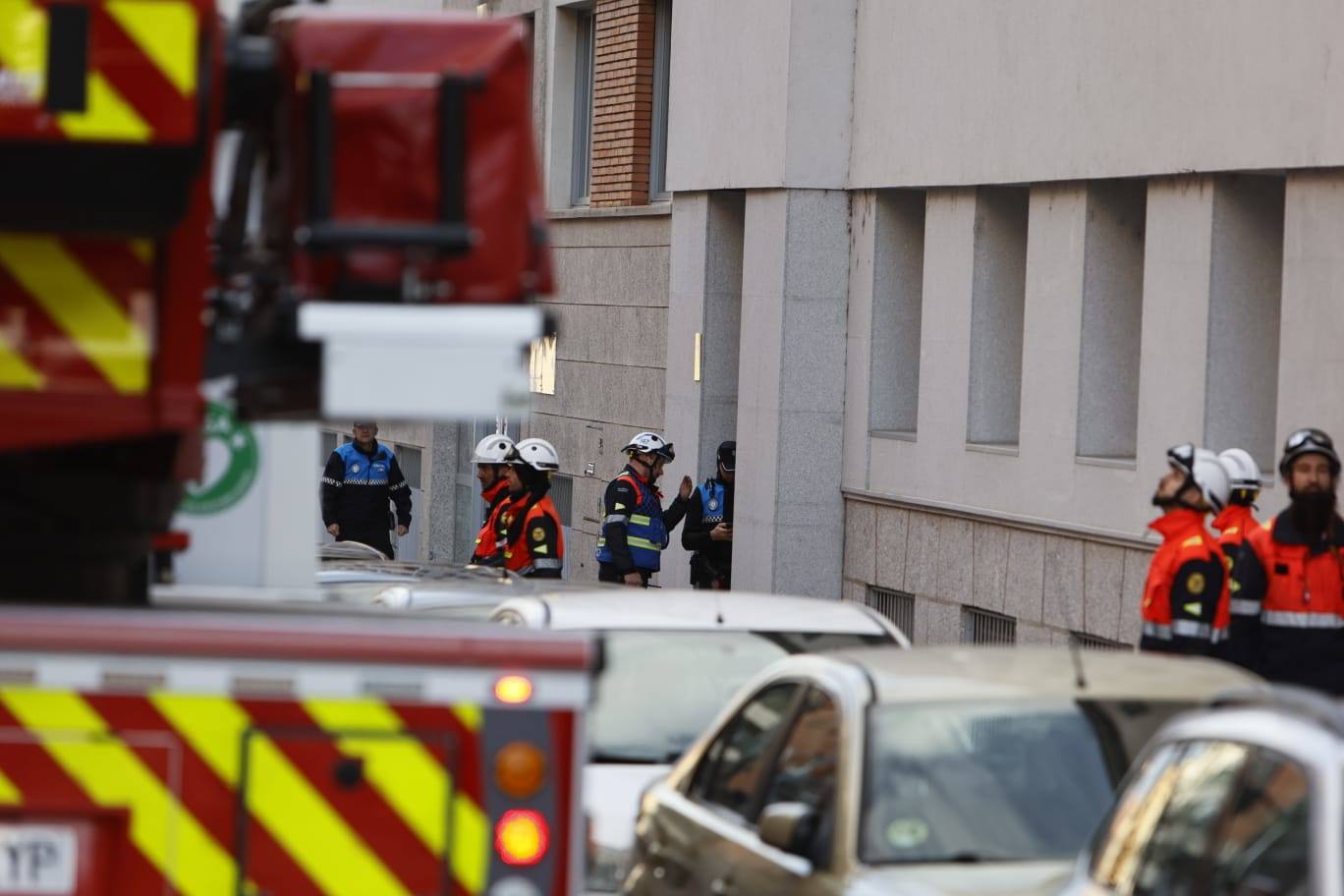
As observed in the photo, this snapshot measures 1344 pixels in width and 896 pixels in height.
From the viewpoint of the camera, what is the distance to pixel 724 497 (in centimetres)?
2119

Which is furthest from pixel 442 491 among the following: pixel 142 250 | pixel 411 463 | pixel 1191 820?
pixel 142 250

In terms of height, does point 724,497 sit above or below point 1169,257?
below

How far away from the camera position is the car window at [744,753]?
7066mm

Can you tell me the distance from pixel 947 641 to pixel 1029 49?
4187mm

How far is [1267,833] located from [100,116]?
245 centimetres

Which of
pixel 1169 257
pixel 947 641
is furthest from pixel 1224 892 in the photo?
pixel 947 641

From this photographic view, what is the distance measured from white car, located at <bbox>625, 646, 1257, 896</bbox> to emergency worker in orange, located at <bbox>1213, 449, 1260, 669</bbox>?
3.40 m

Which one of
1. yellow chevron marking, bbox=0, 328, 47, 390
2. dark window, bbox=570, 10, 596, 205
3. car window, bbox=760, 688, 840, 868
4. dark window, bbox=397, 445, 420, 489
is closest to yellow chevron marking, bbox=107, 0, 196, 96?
yellow chevron marking, bbox=0, 328, 47, 390

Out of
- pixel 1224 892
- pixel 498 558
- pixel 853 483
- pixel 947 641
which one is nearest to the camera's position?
pixel 1224 892

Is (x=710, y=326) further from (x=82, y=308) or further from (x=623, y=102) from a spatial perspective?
(x=82, y=308)

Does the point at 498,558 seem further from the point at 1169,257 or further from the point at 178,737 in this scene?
the point at 178,737

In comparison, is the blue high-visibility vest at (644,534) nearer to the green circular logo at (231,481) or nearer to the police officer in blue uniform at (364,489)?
the police officer in blue uniform at (364,489)

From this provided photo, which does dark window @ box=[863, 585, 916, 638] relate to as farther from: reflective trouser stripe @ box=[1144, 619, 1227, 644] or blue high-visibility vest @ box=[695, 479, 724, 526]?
reflective trouser stripe @ box=[1144, 619, 1227, 644]

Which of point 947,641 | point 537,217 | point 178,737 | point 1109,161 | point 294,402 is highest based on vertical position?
point 1109,161
